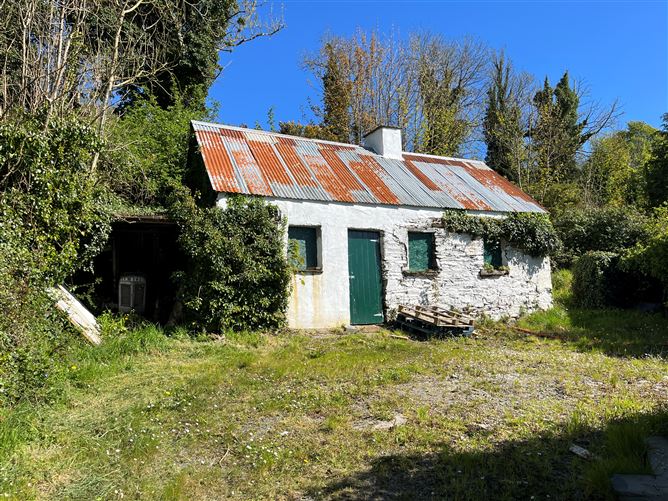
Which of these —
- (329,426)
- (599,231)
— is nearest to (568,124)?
(599,231)

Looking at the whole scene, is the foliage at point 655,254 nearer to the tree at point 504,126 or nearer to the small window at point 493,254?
the small window at point 493,254

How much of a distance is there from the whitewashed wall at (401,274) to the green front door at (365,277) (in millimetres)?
185

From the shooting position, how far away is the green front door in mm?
11750

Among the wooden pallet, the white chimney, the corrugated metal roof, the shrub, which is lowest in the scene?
the wooden pallet

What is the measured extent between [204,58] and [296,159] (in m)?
9.74

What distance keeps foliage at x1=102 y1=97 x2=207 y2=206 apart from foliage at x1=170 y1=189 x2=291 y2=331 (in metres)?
5.21

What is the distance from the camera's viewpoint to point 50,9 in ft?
30.8

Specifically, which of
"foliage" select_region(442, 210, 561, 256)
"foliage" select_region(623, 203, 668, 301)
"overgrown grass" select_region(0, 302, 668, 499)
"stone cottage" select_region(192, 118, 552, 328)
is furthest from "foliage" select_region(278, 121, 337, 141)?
"overgrown grass" select_region(0, 302, 668, 499)

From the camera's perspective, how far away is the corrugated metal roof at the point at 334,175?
37.1ft

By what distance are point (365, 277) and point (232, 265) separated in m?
3.60

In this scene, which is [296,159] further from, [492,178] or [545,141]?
[545,141]

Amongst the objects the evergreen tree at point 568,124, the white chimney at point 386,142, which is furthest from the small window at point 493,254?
the evergreen tree at point 568,124

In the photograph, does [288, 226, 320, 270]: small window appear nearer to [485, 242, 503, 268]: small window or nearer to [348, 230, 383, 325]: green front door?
[348, 230, 383, 325]: green front door

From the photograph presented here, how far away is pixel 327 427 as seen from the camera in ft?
16.7
